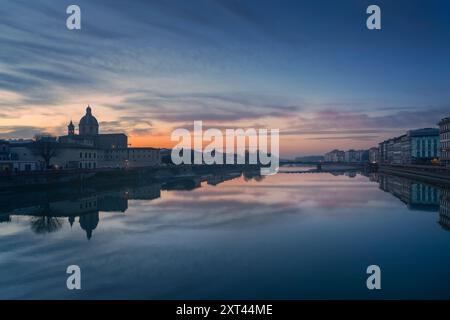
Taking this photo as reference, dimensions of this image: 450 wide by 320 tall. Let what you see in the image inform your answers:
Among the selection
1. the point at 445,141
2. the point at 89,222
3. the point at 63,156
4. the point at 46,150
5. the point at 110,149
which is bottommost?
the point at 89,222

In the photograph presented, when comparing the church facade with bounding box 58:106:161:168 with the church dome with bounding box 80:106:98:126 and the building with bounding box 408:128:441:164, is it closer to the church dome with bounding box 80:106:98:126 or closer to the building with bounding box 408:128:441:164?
the church dome with bounding box 80:106:98:126

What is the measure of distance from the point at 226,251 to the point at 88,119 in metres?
146

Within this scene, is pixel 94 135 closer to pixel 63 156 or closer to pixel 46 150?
pixel 63 156

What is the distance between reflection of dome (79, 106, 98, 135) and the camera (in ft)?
503

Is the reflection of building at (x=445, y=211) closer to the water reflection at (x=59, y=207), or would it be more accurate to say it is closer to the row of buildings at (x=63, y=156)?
the water reflection at (x=59, y=207)

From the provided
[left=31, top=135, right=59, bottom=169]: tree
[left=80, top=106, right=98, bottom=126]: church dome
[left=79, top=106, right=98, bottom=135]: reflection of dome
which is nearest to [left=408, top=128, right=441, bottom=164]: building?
[left=31, top=135, right=59, bottom=169]: tree

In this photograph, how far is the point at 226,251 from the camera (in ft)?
72.8

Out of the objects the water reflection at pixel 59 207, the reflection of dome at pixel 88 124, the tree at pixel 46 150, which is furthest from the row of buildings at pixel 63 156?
the reflection of dome at pixel 88 124

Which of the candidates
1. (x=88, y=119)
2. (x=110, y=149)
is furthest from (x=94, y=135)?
→ (x=110, y=149)

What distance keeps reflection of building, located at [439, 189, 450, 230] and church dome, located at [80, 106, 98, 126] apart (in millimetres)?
137003

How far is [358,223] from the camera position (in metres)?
31.6

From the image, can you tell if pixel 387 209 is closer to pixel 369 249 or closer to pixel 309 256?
pixel 369 249
